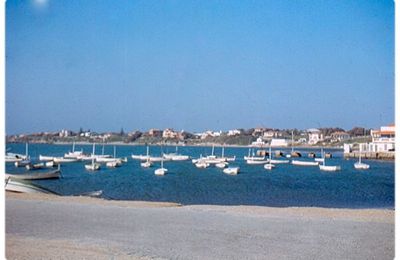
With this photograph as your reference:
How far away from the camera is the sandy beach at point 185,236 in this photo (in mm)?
4219

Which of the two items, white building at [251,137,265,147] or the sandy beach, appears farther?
white building at [251,137,265,147]

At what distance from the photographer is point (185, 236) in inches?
202

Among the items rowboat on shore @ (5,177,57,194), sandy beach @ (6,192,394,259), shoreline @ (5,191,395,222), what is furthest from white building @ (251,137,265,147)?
sandy beach @ (6,192,394,259)

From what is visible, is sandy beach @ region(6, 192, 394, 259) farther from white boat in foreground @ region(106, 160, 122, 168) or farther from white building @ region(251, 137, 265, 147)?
white building @ region(251, 137, 265, 147)

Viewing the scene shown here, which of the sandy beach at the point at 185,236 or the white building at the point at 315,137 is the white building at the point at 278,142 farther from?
the sandy beach at the point at 185,236

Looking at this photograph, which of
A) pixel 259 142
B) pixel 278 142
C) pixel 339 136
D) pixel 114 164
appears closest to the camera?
pixel 339 136

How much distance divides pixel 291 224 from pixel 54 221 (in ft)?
8.73

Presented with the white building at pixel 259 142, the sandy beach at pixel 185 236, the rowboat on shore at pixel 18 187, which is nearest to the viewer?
the sandy beach at pixel 185 236

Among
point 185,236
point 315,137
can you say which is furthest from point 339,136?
point 185,236

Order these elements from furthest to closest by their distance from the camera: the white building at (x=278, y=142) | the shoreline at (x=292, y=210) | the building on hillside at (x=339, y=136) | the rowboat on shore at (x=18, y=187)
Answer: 1. the white building at (x=278, y=142)
2. the building on hillside at (x=339, y=136)
3. the rowboat on shore at (x=18, y=187)
4. the shoreline at (x=292, y=210)

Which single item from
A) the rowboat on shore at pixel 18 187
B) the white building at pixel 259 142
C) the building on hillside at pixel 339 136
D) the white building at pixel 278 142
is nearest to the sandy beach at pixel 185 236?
the rowboat on shore at pixel 18 187

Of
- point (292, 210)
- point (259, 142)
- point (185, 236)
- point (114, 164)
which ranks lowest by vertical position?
point (114, 164)

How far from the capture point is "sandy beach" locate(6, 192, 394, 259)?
422 centimetres

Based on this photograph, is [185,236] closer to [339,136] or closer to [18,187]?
[18,187]
